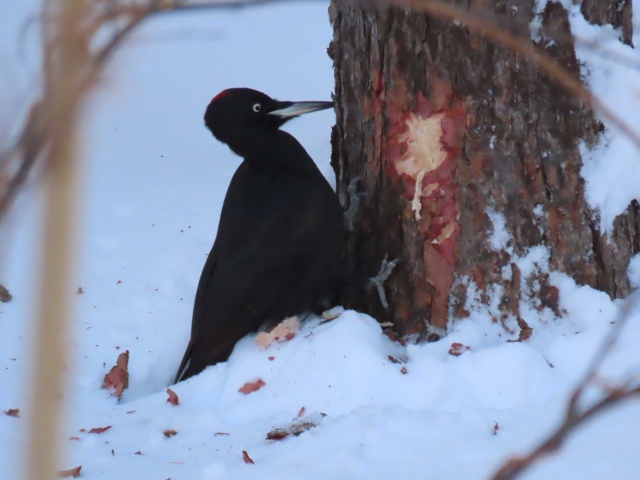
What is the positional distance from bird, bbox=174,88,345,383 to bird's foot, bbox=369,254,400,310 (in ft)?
0.85

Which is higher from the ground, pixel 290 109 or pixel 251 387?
pixel 290 109

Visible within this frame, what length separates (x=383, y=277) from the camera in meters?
3.21

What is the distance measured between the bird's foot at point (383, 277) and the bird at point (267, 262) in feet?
0.85

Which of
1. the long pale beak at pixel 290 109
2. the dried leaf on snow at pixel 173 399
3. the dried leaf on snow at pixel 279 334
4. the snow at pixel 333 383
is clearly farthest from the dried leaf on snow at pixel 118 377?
the long pale beak at pixel 290 109

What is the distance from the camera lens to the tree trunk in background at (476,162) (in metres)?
2.79

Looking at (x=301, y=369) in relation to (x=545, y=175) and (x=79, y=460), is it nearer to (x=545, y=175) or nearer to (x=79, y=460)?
(x=79, y=460)

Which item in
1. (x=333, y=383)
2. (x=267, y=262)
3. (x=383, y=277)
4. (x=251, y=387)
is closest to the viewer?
(x=333, y=383)

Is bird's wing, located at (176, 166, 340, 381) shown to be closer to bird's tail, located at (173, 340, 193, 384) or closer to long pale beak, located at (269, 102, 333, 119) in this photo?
bird's tail, located at (173, 340, 193, 384)

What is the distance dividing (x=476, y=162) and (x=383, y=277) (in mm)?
573

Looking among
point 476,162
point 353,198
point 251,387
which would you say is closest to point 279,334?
point 251,387

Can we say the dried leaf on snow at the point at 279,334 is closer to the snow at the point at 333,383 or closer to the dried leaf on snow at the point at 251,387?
the snow at the point at 333,383

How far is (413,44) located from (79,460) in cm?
168

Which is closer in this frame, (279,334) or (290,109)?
(279,334)

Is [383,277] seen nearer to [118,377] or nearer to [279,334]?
[279,334]
